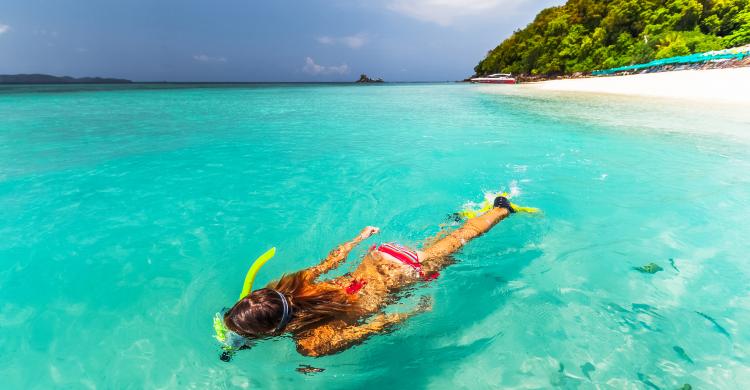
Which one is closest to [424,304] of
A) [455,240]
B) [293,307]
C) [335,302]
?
[455,240]

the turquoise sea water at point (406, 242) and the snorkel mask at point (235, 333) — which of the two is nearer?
the snorkel mask at point (235, 333)

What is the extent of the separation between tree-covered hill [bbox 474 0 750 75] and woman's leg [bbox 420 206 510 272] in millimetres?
67576

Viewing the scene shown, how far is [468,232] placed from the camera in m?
4.86

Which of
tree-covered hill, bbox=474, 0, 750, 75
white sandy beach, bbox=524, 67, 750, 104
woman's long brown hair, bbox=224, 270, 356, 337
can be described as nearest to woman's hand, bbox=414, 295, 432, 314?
woman's long brown hair, bbox=224, 270, 356, 337

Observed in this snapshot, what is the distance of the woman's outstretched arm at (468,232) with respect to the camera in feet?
14.6

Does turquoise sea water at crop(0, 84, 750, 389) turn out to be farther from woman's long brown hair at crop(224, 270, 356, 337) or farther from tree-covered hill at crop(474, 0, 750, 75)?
tree-covered hill at crop(474, 0, 750, 75)

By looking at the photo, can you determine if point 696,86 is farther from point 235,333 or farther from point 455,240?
point 235,333

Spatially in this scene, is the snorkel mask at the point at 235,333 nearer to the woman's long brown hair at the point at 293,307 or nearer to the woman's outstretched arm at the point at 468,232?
the woman's long brown hair at the point at 293,307

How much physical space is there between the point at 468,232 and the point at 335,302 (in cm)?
256

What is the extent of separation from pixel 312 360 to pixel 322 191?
5.14 metres

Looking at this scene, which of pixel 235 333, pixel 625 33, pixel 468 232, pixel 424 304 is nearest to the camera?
pixel 235 333

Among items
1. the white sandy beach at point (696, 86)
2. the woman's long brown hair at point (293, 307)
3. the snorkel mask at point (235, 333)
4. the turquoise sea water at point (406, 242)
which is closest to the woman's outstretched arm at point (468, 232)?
the turquoise sea water at point (406, 242)

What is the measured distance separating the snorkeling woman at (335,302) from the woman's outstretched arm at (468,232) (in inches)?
0.7

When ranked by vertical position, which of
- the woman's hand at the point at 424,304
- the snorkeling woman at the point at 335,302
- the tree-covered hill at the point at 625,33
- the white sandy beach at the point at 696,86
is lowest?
the woman's hand at the point at 424,304
